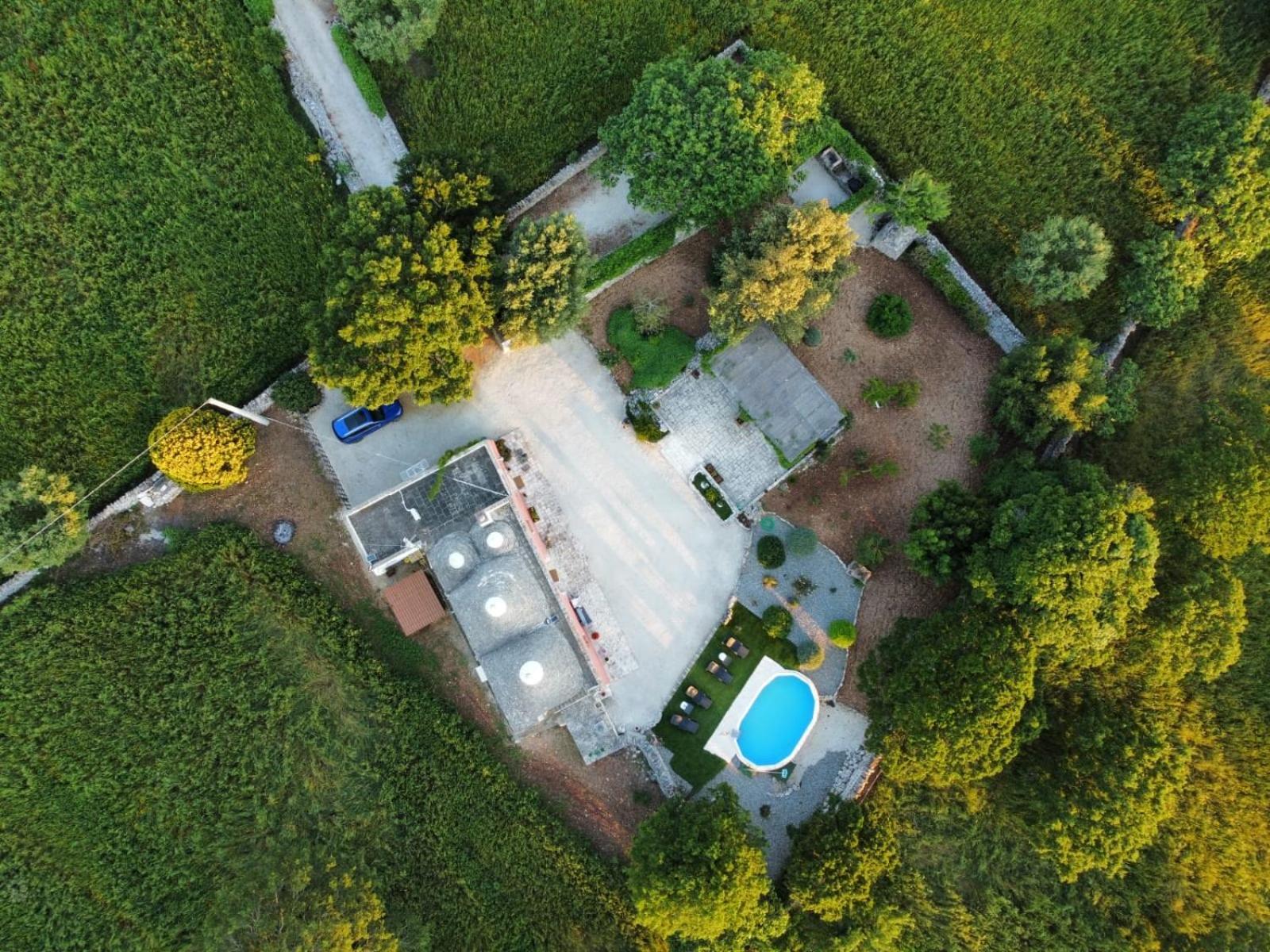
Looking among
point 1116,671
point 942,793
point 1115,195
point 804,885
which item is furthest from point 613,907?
point 1115,195

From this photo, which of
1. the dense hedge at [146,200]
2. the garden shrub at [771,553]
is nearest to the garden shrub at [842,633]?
the garden shrub at [771,553]

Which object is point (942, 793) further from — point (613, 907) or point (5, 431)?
point (5, 431)

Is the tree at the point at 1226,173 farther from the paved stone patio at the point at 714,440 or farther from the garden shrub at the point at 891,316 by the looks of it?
the paved stone patio at the point at 714,440

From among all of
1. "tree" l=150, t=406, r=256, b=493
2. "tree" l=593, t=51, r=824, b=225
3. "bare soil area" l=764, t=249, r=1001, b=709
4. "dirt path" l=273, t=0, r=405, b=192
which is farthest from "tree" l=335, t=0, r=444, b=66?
"bare soil area" l=764, t=249, r=1001, b=709

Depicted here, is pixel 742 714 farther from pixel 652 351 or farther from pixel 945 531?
pixel 652 351

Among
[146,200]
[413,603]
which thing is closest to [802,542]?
[413,603]

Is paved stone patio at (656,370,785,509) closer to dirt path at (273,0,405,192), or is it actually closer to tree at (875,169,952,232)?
tree at (875,169,952,232)
